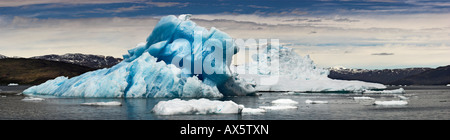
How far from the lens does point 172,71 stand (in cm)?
3169

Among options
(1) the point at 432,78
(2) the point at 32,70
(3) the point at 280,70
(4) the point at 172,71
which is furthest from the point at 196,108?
(1) the point at 432,78

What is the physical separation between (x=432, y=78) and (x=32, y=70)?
116642 mm

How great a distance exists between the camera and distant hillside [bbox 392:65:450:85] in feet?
Answer: 483

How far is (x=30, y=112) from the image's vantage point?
21016 millimetres

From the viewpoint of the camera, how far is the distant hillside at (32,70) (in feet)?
336

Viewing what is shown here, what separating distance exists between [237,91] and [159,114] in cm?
1831

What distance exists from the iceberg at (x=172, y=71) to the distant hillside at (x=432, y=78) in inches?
4967

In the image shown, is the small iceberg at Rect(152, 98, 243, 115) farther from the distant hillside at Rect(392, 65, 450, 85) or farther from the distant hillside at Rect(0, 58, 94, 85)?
the distant hillside at Rect(392, 65, 450, 85)

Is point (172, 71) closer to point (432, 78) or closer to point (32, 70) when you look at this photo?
point (32, 70)

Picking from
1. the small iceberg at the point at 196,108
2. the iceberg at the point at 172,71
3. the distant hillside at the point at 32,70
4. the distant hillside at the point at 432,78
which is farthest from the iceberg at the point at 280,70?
the distant hillside at the point at 432,78

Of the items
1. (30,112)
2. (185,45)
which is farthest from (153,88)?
(30,112)

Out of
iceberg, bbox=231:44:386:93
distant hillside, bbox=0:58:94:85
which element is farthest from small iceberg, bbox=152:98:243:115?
distant hillside, bbox=0:58:94:85

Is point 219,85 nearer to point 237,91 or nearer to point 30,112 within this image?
point 237,91
